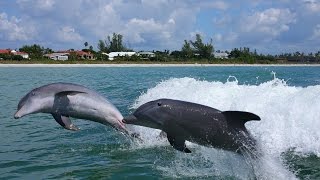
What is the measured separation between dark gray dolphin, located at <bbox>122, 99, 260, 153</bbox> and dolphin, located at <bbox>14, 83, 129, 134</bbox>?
2.28m

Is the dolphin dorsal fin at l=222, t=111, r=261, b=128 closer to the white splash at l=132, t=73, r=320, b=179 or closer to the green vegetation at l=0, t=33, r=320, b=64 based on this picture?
the white splash at l=132, t=73, r=320, b=179

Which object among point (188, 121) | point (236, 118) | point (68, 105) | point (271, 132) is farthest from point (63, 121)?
point (271, 132)

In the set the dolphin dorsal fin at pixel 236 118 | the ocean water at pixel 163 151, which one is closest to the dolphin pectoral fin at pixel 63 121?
the ocean water at pixel 163 151

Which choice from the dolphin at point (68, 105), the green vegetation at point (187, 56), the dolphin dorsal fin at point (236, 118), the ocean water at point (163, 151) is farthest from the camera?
the green vegetation at point (187, 56)

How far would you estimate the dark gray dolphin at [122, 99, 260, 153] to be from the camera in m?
7.30

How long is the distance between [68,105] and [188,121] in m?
2.99

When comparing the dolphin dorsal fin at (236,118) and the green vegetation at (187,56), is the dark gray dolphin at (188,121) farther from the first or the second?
the green vegetation at (187,56)

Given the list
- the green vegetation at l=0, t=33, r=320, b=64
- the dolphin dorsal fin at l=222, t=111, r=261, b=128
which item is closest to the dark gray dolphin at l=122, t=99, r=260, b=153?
the dolphin dorsal fin at l=222, t=111, r=261, b=128

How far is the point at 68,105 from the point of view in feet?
30.8

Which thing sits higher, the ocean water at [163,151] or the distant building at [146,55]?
the ocean water at [163,151]

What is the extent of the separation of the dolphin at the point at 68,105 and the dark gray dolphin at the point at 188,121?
2277 mm

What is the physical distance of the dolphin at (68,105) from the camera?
29.8ft

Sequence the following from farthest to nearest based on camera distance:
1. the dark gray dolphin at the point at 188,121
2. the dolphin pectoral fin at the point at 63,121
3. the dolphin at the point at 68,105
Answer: the dolphin pectoral fin at the point at 63,121
the dolphin at the point at 68,105
the dark gray dolphin at the point at 188,121

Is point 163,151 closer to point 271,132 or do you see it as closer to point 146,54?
point 271,132
